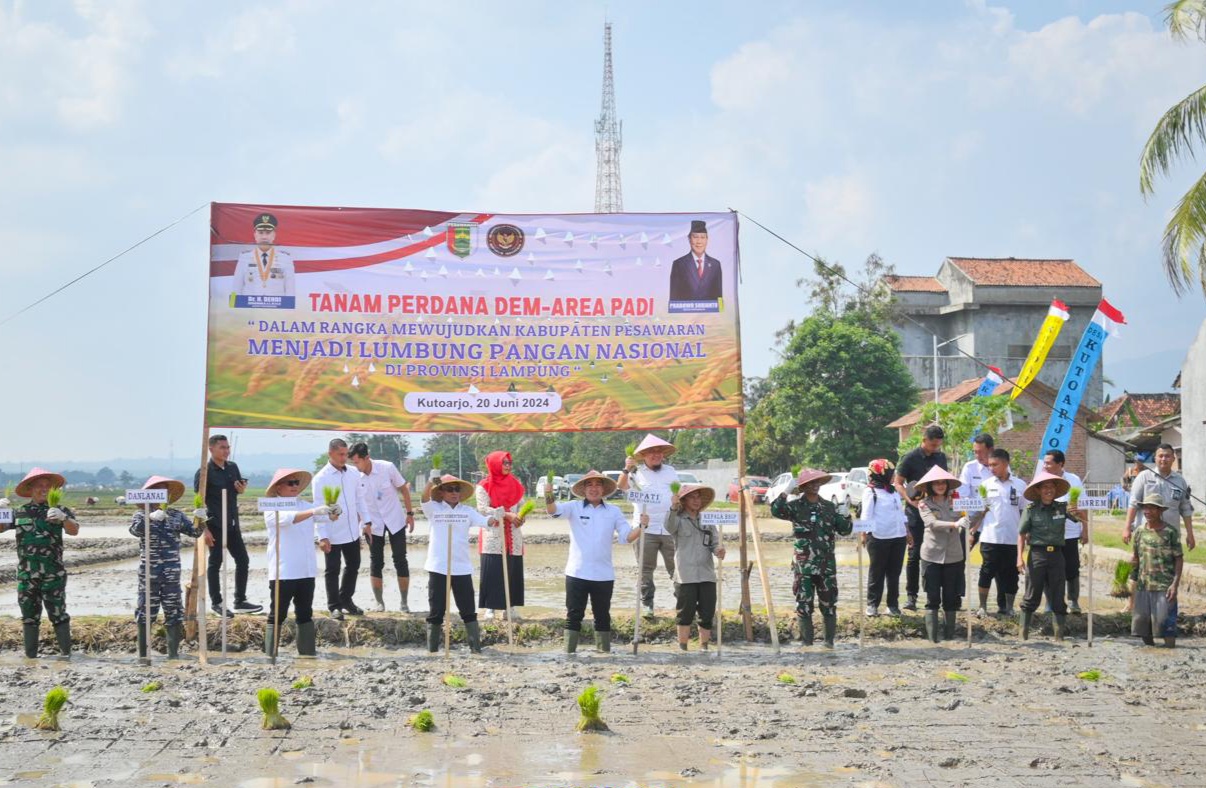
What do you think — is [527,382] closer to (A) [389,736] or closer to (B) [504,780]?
(A) [389,736]

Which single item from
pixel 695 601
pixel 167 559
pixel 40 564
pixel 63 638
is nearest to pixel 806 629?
pixel 695 601

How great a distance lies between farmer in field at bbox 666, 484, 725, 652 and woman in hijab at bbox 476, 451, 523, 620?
5.37 ft

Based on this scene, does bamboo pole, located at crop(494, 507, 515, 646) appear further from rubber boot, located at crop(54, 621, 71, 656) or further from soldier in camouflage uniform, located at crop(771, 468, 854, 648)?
rubber boot, located at crop(54, 621, 71, 656)

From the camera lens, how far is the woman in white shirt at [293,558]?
33.1 ft

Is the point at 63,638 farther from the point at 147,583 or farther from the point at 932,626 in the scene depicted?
the point at 932,626

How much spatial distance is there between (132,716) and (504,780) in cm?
293

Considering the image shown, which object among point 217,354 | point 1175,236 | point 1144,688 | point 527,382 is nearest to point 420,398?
point 527,382

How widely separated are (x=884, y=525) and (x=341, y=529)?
5227 millimetres

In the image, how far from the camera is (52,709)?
7258 millimetres

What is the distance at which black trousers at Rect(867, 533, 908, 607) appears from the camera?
38.3 feet

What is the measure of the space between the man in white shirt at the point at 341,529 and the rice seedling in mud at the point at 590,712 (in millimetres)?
4602

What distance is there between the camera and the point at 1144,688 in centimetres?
864

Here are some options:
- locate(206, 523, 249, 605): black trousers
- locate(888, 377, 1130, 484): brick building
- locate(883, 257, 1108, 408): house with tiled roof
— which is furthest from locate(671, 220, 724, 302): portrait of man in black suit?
locate(883, 257, 1108, 408): house with tiled roof

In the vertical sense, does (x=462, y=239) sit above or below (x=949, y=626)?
above
